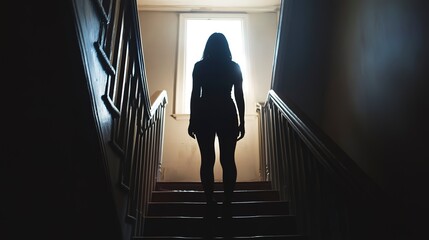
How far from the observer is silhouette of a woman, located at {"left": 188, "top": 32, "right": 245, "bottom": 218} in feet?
6.68

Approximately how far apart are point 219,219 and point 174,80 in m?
3.01

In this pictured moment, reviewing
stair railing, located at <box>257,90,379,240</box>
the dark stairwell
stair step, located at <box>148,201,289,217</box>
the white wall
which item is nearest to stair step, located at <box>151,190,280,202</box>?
stair railing, located at <box>257,90,379,240</box>

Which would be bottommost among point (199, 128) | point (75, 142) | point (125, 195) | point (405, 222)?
point (405, 222)

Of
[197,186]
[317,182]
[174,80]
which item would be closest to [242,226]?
[317,182]

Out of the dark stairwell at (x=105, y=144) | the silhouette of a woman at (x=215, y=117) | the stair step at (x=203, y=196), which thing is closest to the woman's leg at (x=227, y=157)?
the silhouette of a woman at (x=215, y=117)

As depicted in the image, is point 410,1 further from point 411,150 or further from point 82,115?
point 82,115

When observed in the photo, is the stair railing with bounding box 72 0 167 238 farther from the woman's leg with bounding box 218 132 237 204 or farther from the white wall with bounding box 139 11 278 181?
the white wall with bounding box 139 11 278 181

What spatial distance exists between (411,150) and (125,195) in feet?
4.50

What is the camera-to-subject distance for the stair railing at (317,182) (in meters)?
1.35

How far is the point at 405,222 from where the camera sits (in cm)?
106

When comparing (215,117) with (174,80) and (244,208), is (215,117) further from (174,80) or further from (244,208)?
(174,80)

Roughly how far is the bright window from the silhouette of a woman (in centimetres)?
256

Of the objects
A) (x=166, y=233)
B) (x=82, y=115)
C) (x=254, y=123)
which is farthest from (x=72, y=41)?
(x=254, y=123)

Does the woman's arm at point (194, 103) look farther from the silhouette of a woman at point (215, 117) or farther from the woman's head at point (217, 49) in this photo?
the woman's head at point (217, 49)
